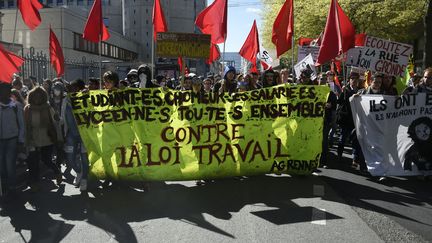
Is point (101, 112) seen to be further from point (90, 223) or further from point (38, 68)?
point (38, 68)

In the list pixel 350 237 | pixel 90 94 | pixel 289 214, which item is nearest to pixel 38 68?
pixel 90 94

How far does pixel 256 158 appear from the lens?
6.91m

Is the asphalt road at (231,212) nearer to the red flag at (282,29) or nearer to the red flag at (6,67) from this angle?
the red flag at (6,67)

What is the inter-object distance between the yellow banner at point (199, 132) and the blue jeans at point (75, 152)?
108 millimetres

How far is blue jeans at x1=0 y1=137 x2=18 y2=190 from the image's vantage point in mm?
6195

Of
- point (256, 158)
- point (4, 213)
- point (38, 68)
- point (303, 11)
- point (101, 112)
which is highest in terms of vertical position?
point (303, 11)

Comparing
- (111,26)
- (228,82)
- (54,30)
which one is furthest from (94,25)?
(111,26)

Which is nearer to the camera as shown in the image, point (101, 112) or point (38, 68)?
point (101, 112)

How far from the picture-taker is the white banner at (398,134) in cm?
731

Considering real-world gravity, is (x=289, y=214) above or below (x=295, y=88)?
below

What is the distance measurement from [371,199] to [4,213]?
4810 mm

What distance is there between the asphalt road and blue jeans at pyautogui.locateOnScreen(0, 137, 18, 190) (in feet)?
1.04

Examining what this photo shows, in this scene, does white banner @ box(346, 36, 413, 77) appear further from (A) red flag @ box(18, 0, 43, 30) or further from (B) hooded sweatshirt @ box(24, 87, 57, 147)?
(A) red flag @ box(18, 0, 43, 30)

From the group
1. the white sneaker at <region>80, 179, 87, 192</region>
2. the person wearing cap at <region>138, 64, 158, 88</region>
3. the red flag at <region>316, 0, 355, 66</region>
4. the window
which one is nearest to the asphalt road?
the white sneaker at <region>80, 179, 87, 192</region>
